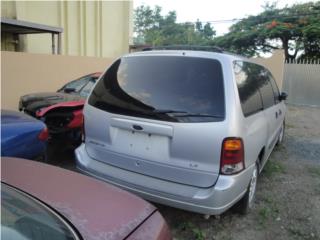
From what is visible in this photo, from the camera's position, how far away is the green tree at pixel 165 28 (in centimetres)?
3859

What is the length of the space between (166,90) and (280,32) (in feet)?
66.1

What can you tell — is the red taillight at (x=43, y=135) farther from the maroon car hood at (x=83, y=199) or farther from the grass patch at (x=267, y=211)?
the grass patch at (x=267, y=211)

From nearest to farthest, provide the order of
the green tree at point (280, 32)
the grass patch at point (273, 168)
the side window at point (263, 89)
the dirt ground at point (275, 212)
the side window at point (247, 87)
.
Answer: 1. the side window at point (247, 87)
2. the dirt ground at point (275, 212)
3. the side window at point (263, 89)
4. the grass patch at point (273, 168)
5. the green tree at point (280, 32)

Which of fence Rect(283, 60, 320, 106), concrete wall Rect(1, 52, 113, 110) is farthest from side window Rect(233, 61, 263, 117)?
fence Rect(283, 60, 320, 106)

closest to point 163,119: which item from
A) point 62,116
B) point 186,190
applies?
point 186,190

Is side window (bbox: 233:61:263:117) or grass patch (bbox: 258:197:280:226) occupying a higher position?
side window (bbox: 233:61:263:117)

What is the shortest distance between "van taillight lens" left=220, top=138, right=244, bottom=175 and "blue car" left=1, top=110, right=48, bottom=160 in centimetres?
199

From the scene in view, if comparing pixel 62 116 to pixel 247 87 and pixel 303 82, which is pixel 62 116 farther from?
pixel 303 82

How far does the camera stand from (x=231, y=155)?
8.75 ft

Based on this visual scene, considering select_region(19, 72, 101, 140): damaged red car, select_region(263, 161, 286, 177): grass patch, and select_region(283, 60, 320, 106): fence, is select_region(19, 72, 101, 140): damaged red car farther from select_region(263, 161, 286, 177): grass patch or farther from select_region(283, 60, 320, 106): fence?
select_region(283, 60, 320, 106): fence

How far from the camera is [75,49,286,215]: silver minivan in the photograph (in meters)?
2.67

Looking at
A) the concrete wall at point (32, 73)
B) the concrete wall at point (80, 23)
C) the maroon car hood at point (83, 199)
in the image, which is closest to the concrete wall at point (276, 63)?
the concrete wall at point (80, 23)

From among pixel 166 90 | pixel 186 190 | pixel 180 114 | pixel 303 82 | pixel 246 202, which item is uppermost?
pixel 166 90

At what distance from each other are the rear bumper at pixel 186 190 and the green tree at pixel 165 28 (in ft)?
115
